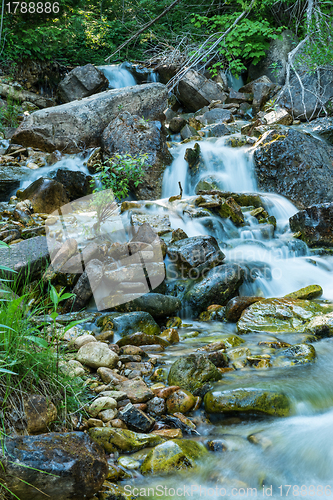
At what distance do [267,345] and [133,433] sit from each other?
184cm

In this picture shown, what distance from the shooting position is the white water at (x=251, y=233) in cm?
534

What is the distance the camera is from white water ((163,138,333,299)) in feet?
17.5

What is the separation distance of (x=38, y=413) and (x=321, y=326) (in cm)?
300

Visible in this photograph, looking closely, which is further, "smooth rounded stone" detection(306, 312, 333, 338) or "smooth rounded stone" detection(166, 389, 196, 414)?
"smooth rounded stone" detection(306, 312, 333, 338)

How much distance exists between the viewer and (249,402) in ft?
8.25

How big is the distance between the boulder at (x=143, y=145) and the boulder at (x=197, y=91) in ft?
16.4

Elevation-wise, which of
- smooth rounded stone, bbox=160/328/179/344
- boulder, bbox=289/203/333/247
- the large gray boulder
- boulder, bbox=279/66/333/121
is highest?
boulder, bbox=279/66/333/121

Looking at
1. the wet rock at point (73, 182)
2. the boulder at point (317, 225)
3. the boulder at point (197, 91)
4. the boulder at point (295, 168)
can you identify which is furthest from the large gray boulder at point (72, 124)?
the boulder at point (317, 225)

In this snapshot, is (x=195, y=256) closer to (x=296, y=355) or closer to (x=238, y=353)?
(x=238, y=353)

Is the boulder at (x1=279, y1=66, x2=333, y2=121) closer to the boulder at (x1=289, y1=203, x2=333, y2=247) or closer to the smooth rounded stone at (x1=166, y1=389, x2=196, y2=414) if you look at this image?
the boulder at (x1=289, y1=203, x2=333, y2=247)

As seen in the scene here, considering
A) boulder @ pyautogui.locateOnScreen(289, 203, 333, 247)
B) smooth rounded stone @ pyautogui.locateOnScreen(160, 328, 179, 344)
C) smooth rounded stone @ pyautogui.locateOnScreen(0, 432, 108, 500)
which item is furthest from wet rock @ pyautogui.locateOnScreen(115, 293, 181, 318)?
boulder @ pyautogui.locateOnScreen(289, 203, 333, 247)

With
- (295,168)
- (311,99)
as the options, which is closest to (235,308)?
(295,168)

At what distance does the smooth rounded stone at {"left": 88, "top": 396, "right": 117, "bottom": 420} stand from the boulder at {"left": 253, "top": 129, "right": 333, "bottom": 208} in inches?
267

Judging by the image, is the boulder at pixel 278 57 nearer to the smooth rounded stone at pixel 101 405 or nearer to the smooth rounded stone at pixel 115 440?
the smooth rounded stone at pixel 101 405
